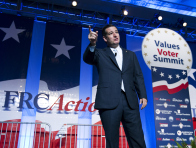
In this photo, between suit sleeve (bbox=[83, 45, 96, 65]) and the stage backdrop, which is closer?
suit sleeve (bbox=[83, 45, 96, 65])

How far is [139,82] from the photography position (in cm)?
165

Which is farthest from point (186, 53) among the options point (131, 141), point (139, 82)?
point (131, 141)

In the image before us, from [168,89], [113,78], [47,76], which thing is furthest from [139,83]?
[47,76]

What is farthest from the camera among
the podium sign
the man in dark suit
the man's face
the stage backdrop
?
the stage backdrop

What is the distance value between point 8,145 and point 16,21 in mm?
3576

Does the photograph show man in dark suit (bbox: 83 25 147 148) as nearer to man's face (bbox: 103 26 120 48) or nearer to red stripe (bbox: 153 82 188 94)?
man's face (bbox: 103 26 120 48)

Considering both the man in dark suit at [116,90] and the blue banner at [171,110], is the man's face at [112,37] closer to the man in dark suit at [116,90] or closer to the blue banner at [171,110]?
the man in dark suit at [116,90]

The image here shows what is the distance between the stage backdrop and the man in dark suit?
3961 millimetres

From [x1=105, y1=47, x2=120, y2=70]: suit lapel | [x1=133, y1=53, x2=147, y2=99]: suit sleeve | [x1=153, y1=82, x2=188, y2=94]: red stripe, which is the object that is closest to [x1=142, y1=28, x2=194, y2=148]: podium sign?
[x1=153, y1=82, x2=188, y2=94]: red stripe

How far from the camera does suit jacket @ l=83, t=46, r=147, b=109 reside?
4.72ft

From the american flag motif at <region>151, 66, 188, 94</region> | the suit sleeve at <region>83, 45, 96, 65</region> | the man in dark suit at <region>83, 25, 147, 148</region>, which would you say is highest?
the american flag motif at <region>151, 66, 188, 94</region>

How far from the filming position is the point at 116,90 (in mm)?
1456

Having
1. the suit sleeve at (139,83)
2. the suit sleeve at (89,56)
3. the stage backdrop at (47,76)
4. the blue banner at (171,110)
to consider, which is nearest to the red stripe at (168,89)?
the blue banner at (171,110)

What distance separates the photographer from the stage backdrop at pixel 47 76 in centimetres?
518
